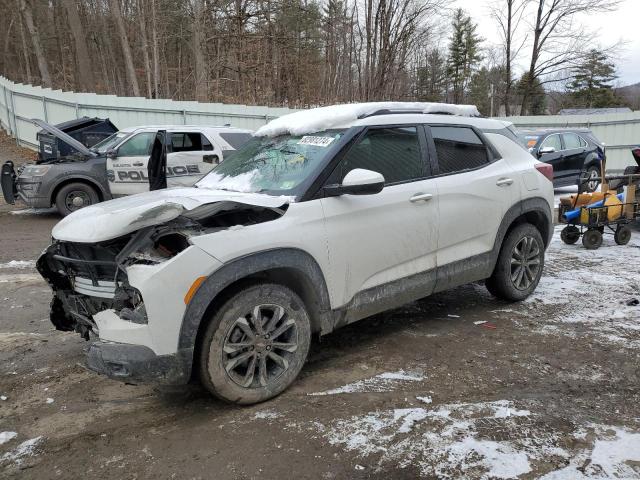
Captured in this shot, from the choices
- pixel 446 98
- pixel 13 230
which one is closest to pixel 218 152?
pixel 13 230

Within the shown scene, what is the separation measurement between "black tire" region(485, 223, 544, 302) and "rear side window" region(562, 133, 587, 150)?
31.4 feet

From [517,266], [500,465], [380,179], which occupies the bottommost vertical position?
[500,465]

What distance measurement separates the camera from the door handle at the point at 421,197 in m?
4.00

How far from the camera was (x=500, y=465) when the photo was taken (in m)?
2.59

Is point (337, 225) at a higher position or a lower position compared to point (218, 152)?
lower

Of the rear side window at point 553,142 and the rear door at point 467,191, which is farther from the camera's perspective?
the rear side window at point 553,142

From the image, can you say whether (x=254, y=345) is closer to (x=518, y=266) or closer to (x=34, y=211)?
(x=518, y=266)

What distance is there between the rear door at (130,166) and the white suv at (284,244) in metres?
6.37

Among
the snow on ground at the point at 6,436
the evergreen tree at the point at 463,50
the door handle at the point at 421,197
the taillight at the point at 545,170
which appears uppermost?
the evergreen tree at the point at 463,50

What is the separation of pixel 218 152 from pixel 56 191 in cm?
333

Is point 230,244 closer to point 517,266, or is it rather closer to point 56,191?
point 517,266

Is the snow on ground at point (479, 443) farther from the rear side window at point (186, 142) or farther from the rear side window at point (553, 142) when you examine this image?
the rear side window at point (553, 142)

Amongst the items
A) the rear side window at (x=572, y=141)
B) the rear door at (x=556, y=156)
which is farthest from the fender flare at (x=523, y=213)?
Answer: the rear side window at (x=572, y=141)

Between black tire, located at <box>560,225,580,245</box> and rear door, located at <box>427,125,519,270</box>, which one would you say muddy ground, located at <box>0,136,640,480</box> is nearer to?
rear door, located at <box>427,125,519,270</box>
